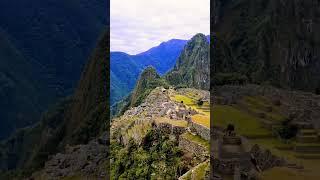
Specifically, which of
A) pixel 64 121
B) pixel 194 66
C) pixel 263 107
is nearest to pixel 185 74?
pixel 194 66

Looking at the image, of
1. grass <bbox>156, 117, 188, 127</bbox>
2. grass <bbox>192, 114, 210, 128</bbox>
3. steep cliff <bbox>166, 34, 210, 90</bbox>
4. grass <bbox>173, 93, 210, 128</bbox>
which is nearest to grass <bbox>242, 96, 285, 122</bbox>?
grass <bbox>173, 93, 210, 128</bbox>

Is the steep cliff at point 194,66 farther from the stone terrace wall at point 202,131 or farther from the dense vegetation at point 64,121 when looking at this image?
the stone terrace wall at point 202,131

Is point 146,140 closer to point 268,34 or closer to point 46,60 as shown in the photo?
point 268,34

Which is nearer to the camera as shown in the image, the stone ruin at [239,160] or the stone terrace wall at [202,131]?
the stone ruin at [239,160]

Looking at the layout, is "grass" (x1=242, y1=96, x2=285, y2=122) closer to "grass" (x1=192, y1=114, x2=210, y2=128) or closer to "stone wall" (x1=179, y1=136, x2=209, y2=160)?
"grass" (x1=192, y1=114, x2=210, y2=128)

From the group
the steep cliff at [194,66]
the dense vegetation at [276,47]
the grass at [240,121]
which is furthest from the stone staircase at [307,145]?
the steep cliff at [194,66]

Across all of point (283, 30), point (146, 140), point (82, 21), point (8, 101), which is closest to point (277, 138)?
point (146, 140)
